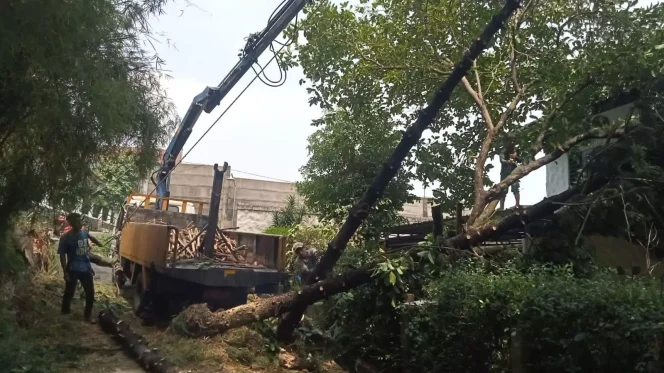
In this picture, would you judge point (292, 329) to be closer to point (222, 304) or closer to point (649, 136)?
point (222, 304)

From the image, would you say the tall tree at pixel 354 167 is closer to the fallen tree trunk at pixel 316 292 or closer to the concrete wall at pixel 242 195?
the fallen tree trunk at pixel 316 292

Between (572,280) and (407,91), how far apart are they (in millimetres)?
6389

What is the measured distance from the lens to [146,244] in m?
10.2

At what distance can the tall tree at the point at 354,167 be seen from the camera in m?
13.5

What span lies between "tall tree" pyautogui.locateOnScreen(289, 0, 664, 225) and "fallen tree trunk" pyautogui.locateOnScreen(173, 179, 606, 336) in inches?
27.3

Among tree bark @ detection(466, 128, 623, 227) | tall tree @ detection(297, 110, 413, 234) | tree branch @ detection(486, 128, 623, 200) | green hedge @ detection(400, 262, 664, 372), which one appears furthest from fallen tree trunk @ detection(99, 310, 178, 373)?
tall tree @ detection(297, 110, 413, 234)

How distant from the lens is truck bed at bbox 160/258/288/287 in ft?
29.4

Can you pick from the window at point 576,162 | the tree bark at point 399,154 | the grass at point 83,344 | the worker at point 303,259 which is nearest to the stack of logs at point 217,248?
the worker at point 303,259

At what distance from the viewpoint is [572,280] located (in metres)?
5.21

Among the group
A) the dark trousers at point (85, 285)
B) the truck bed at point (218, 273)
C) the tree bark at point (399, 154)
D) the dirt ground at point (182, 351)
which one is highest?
the tree bark at point (399, 154)

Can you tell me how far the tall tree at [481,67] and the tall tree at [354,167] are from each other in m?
1.17

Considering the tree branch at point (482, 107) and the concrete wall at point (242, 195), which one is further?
the concrete wall at point (242, 195)

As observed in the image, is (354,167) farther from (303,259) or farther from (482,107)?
(482,107)

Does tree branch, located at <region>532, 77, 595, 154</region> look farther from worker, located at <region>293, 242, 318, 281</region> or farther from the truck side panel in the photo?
the truck side panel
